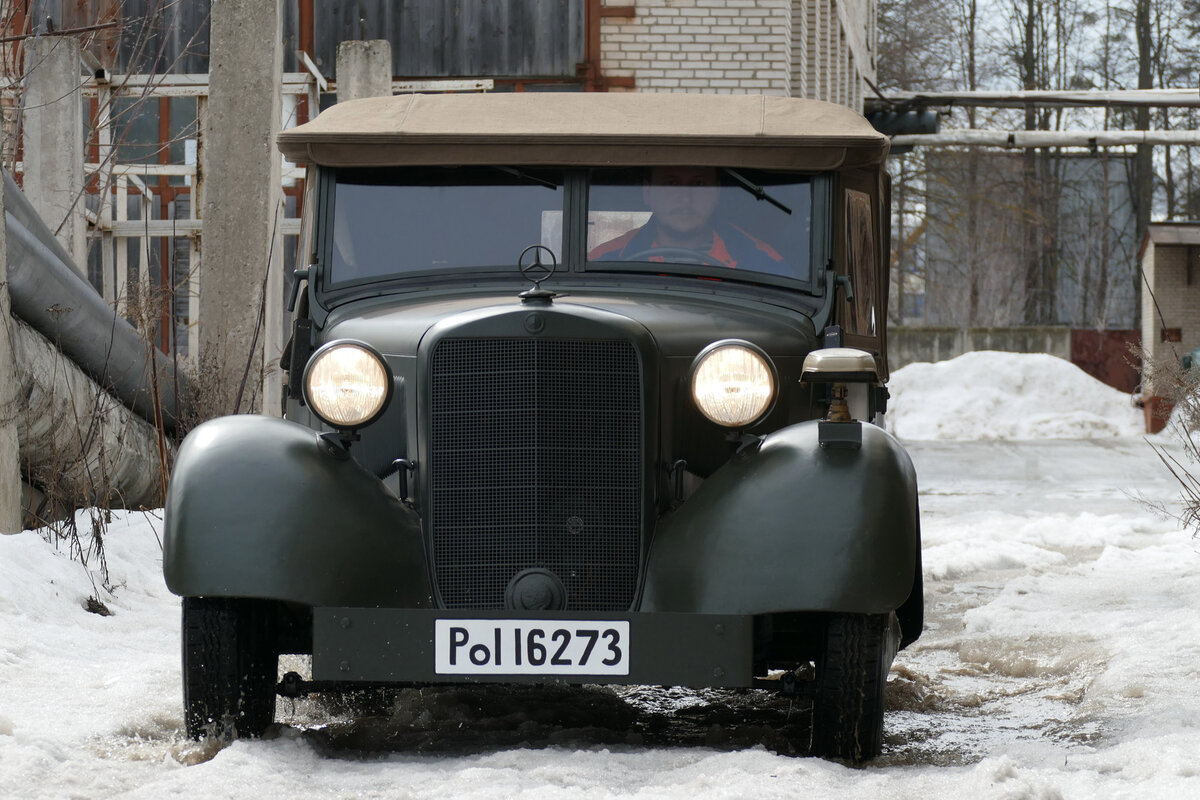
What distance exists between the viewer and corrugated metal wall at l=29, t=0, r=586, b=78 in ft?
54.5

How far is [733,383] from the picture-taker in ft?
14.1

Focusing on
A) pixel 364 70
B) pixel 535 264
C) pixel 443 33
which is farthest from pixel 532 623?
pixel 443 33

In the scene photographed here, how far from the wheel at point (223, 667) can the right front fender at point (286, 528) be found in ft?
0.47

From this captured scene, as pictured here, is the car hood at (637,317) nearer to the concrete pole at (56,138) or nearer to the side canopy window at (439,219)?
the side canopy window at (439,219)

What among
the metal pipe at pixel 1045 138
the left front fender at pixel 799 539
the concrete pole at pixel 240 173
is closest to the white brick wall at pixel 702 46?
the concrete pole at pixel 240 173

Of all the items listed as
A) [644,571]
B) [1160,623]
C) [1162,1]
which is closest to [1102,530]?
[1160,623]

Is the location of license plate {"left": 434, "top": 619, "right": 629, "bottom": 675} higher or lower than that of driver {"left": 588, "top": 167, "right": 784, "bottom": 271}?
lower

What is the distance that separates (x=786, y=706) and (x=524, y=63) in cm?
1231

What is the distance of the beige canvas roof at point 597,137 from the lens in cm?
496

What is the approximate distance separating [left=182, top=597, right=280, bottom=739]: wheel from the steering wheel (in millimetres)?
1569

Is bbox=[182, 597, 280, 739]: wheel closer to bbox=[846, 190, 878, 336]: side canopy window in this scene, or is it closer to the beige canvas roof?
the beige canvas roof

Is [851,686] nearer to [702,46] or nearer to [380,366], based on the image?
[380,366]

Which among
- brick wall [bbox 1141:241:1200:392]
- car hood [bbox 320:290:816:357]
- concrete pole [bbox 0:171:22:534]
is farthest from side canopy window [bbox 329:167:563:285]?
brick wall [bbox 1141:241:1200:392]

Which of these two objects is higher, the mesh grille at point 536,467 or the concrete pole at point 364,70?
the concrete pole at point 364,70
